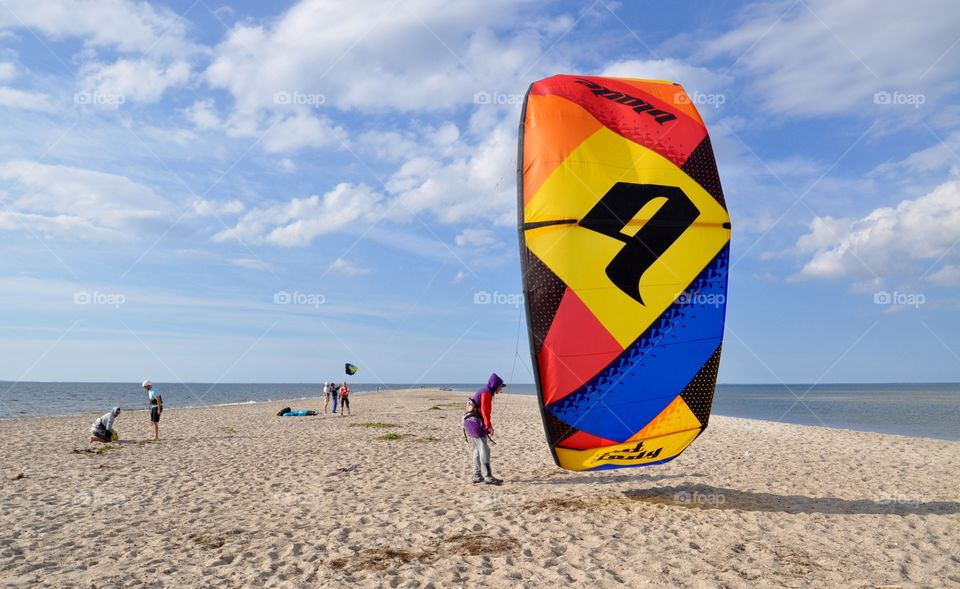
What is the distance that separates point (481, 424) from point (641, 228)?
4189mm

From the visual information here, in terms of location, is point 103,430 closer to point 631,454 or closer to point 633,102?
point 631,454

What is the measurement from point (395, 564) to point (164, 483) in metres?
5.85

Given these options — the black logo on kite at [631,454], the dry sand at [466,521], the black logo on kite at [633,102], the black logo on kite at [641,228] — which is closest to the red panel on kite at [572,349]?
the black logo on kite at [641,228]

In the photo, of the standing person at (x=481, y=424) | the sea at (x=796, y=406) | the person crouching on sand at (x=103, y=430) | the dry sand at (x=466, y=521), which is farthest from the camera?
the sea at (x=796, y=406)

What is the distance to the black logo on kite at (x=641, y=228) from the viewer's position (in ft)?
19.5

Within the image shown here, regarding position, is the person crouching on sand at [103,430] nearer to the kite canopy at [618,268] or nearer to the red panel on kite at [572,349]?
the red panel on kite at [572,349]

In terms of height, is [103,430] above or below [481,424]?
below

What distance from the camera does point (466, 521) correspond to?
6.74 m

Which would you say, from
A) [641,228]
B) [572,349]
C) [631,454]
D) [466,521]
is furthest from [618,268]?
[466,521]

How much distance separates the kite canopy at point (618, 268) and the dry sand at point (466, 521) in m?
1.22

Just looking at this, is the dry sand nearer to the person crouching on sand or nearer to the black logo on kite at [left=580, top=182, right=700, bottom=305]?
the person crouching on sand

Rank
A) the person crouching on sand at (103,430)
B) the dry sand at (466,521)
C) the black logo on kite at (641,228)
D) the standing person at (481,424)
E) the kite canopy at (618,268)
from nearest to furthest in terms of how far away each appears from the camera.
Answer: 1. the dry sand at (466,521)
2. the kite canopy at (618,268)
3. the black logo on kite at (641,228)
4. the standing person at (481,424)
5. the person crouching on sand at (103,430)

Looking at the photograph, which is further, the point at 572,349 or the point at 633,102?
the point at 633,102

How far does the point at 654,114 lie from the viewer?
6.66 meters
